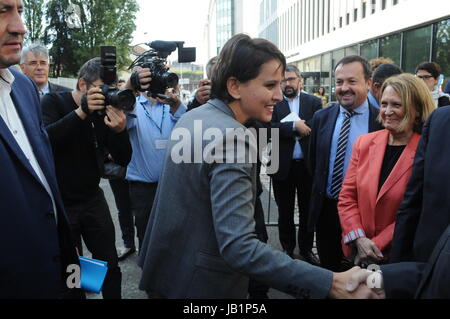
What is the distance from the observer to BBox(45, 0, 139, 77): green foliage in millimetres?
32812

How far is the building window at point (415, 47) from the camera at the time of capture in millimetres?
16969

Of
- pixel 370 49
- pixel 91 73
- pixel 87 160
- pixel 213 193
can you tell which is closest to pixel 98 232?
pixel 87 160

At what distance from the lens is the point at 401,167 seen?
2.57m

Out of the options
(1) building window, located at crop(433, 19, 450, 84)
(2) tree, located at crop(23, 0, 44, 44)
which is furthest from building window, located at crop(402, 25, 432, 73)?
(2) tree, located at crop(23, 0, 44, 44)

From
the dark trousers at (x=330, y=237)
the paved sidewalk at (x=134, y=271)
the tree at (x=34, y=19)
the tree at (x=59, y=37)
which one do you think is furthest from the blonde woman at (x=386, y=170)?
the tree at (x=34, y=19)

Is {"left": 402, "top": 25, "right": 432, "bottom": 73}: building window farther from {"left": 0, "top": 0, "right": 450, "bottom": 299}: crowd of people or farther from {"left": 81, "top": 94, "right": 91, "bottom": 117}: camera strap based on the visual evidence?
{"left": 81, "top": 94, "right": 91, "bottom": 117}: camera strap

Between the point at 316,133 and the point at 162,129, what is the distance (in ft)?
4.73

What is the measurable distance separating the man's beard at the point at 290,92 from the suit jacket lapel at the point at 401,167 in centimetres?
239

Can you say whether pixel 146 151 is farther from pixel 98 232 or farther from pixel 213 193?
pixel 213 193

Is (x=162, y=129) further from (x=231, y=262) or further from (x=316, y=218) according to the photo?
(x=231, y=262)

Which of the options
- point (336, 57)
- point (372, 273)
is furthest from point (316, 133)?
point (336, 57)

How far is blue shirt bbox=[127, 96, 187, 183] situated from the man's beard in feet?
4.92

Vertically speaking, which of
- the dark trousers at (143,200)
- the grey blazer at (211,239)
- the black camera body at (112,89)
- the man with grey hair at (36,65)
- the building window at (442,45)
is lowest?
the dark trousers at (143,200)

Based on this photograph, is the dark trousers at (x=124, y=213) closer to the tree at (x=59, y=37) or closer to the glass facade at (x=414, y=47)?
the glass facade at (x=414, y=47)
